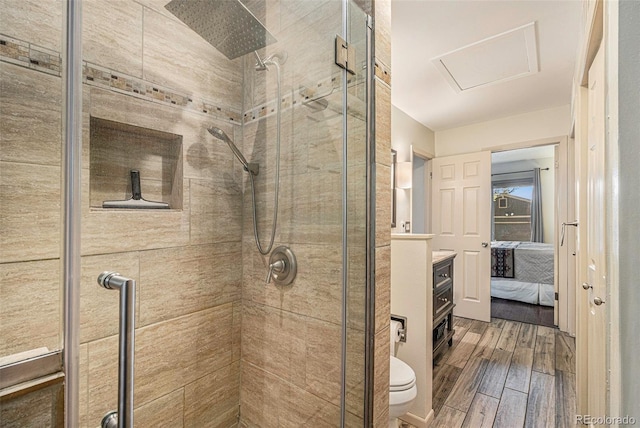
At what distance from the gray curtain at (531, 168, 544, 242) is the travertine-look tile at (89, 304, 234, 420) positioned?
7176 millimetres

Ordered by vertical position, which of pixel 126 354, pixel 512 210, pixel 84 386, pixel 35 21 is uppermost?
pixel 35 21

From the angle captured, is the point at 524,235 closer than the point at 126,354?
No

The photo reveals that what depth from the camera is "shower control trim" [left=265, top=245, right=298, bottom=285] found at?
130 cm

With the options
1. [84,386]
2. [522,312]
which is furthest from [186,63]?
[522,312]

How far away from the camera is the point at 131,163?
1.08 metres

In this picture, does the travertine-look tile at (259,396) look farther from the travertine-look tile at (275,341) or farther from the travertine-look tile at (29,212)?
the travertine-look tile at (29,212)

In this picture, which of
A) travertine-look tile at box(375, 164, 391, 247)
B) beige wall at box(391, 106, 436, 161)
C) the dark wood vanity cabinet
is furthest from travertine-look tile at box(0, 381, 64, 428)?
beige wall at box(391, 106, 436, 161)

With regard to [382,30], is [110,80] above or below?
below

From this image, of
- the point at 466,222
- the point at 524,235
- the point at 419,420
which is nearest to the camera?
the point at 419,420

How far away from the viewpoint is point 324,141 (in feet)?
3.95

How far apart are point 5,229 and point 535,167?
798 cm

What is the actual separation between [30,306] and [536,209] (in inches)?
310

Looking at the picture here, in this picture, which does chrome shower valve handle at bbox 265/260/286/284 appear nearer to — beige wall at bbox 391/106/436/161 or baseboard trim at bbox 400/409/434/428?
baseboard trim at bbox 400/409/434/428

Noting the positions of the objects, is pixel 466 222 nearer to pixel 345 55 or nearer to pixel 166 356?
pixel 345 55
